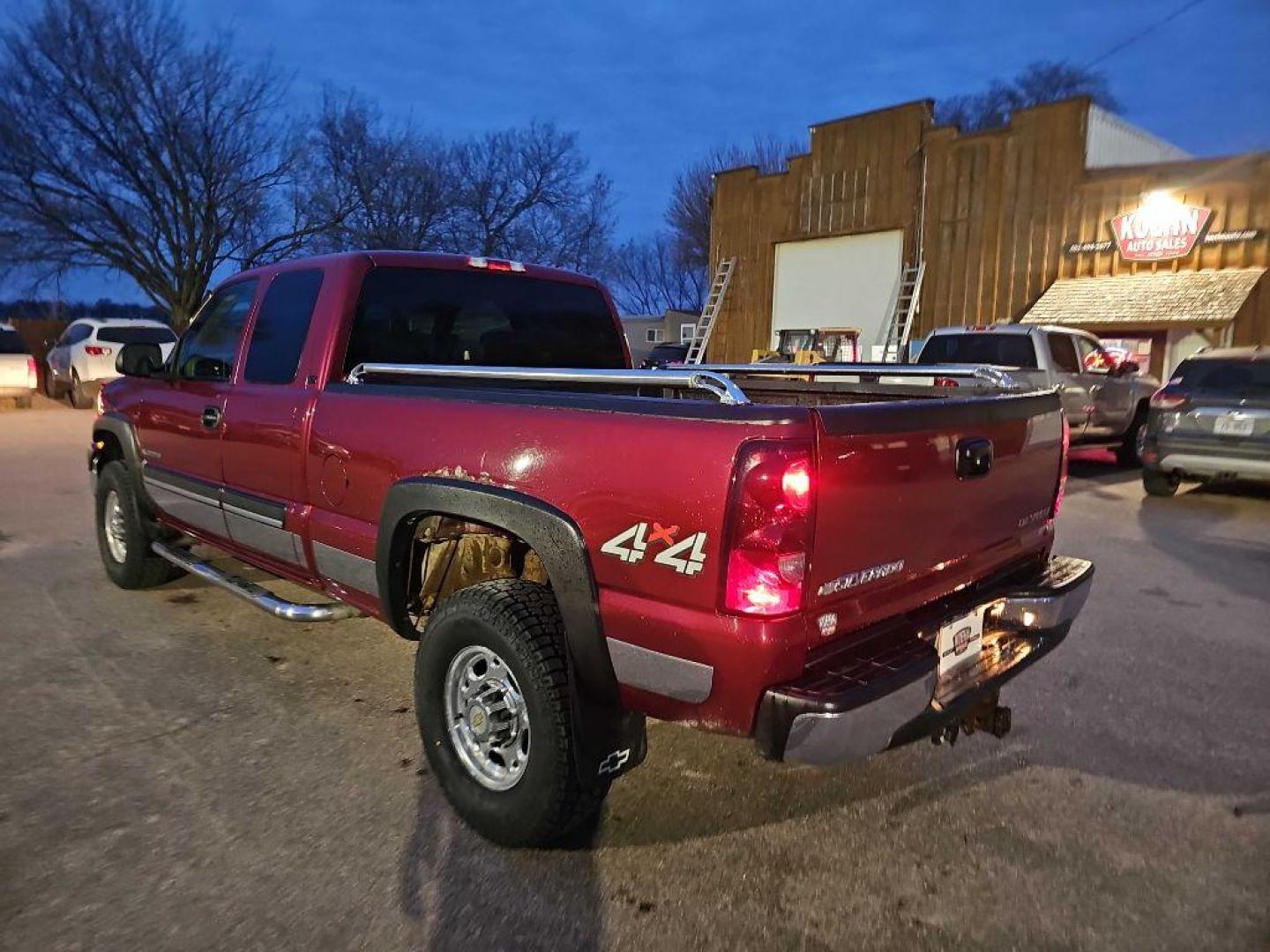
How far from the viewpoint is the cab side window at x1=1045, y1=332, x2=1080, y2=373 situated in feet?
35.1

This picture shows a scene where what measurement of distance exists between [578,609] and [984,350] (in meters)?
9.66

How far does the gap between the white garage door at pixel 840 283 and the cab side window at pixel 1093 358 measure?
32.7 ft

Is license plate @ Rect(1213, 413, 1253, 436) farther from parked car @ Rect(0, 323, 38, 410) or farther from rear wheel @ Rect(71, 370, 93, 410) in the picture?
parked car @ Rect(0, 323, 38, 410)

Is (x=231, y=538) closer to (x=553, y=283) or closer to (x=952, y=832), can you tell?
(x=553, y=283)

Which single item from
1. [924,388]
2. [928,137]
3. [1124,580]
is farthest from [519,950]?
[928,137]

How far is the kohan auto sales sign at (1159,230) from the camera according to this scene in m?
16.6

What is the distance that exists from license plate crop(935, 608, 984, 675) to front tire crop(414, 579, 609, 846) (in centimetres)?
110

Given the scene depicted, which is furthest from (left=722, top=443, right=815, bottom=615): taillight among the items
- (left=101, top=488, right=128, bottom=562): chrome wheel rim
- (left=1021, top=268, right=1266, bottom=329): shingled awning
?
(left=1021, top=268, right=1266, bottom=329): shingled awning

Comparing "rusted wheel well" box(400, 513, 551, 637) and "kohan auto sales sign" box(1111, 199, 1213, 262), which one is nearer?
"rusted wheel well" box(400, 513, 551, 637)

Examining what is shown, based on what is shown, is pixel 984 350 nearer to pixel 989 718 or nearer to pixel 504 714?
pixel 989 718

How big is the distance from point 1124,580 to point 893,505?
4.39m

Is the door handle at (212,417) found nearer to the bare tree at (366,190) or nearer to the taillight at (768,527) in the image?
the taillight at (768,527)

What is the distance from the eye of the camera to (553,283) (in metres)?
4.43

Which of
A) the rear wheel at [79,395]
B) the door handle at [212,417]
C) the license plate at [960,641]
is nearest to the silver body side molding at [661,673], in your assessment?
the license plate at [960,641]
